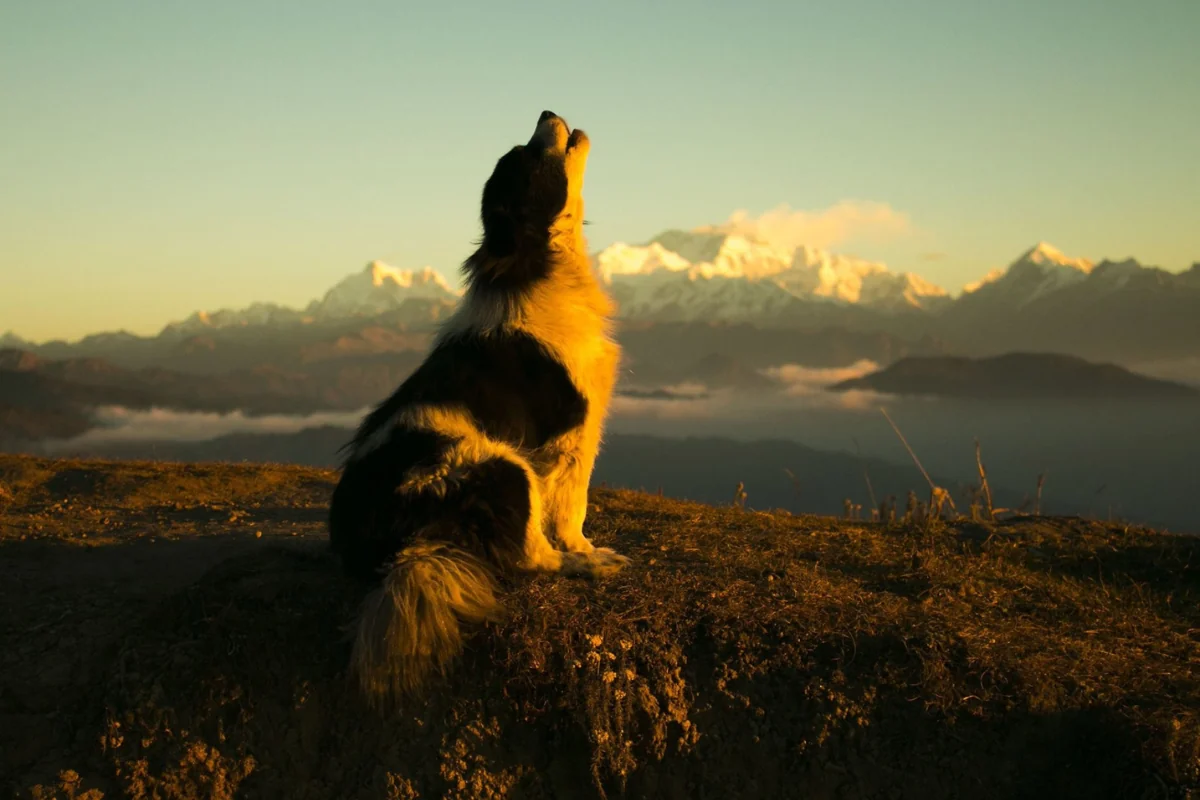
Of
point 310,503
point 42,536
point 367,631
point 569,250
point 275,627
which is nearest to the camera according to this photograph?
point 367,631

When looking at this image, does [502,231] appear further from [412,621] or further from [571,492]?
[412,621]

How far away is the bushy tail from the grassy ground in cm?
16

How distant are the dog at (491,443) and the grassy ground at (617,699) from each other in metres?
0.24

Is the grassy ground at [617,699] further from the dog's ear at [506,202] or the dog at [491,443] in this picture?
the dog's ear at [506,202]

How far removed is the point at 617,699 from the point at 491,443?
1.32 meters

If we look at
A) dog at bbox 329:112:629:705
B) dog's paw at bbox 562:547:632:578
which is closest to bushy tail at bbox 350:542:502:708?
dog at bbox 329:112:629:705

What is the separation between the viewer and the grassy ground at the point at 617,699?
3.99 meters

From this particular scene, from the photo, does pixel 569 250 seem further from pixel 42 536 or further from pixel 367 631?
pixel 42 536

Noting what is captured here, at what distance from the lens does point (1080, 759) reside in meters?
4.00

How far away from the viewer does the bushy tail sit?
154 inches

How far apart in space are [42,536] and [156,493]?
1.97 meters

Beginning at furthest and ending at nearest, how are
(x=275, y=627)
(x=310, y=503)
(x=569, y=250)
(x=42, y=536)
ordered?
1. (x=310, y=503)
2. (x=42, y=536)
3. (x=569, y=250)
4. (x=275, y=627)

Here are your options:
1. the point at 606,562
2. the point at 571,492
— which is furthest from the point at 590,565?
the point at 571,492

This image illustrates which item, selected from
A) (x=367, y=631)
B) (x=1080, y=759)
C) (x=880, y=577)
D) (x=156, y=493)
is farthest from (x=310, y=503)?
(x=1080, y=759)
